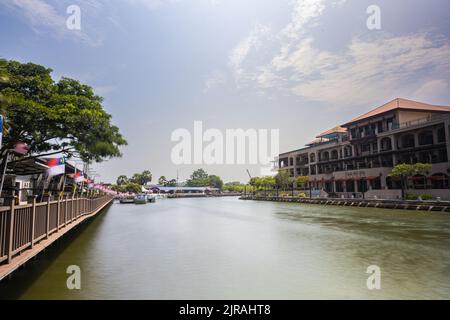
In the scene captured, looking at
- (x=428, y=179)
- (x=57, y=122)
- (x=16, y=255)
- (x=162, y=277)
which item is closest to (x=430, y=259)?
(x=162, y=277)

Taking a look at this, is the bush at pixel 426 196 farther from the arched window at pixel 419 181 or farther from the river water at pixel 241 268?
the river water at pixel 241 268

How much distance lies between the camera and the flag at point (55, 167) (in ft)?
48.8

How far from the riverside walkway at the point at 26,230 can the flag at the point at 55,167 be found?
11.0ft

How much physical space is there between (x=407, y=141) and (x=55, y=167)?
4598 cm

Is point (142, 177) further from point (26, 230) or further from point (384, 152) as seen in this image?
point (26, 230)

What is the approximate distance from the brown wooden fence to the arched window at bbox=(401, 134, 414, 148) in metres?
46.2

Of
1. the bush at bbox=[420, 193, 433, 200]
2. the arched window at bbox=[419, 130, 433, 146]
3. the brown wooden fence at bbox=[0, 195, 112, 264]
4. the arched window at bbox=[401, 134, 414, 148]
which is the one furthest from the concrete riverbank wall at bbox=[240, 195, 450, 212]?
the brown wooden fence at bbox=[0, 195, 112, 264]

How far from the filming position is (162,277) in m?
8.85

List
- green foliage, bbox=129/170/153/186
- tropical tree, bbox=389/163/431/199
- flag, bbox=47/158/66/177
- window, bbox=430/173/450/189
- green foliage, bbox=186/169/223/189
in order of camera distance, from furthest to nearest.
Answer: green foliage, bbox=186/169/223/189 < green foliage, bbox=129/170/153/186 < window, bbox=430/173/450/189 < tropical tree, bbox=389/163/431/199 < flag, bbox=47/158/66/177

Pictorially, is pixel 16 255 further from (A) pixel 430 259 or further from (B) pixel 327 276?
(A) pixel 430 259

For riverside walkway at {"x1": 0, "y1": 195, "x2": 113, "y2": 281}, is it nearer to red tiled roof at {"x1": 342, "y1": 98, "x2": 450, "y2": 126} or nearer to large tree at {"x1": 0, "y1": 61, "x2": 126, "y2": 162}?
large tree at {"x1": 0, "y1": 61, "x2": 126, "y2": 162}

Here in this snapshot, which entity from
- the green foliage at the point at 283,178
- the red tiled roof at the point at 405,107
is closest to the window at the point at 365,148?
the red tiled roof at the point at 405,107

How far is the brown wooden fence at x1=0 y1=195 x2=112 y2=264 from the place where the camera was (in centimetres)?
625
